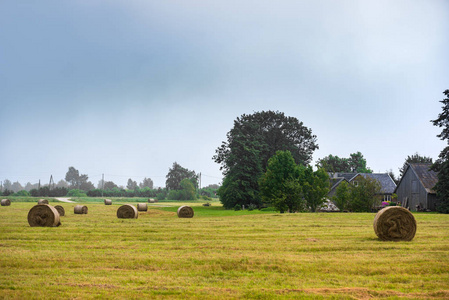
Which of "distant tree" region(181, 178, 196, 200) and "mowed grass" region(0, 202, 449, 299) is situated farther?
"distant tree" region(181, 178, 196, 200)

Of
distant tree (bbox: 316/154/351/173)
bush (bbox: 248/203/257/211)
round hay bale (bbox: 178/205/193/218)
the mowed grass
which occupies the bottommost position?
bush (bbox: 248/203/257/211)

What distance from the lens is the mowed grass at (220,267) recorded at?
351 inches

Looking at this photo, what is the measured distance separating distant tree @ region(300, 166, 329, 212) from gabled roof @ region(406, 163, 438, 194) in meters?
20.6

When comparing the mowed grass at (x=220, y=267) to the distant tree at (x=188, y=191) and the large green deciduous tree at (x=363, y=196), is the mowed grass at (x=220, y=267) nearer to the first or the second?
the large green deciduous tree at (x=363, y=196)

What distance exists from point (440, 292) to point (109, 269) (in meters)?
8.41

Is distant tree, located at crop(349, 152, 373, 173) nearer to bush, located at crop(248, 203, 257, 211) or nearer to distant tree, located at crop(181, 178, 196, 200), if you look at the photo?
distant tree, located at crop(181, 178, 196, 200)

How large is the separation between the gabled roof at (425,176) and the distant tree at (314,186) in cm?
2060

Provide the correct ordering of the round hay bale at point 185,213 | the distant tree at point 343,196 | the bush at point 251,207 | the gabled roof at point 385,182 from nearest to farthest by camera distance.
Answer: the round hay bale at point 185,213 < the distant tree at point 343,196 < the bush at point 251,207 < the gabled roof at point 385,182

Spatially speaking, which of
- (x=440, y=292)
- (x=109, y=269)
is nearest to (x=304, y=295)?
(x=440, y=292)

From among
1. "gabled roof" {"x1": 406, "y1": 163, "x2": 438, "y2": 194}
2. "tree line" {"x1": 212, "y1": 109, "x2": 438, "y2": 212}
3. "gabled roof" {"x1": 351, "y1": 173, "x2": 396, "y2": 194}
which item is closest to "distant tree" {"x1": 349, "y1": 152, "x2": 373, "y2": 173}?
"tree line" {"x1": 212, "y1": 109, "x2": 438, "y2": 212}

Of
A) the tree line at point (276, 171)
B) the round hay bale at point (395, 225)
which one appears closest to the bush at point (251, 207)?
the tree line at point (276, 171)

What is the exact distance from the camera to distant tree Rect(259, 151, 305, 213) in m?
41.1

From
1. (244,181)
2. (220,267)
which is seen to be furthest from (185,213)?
(244,181)

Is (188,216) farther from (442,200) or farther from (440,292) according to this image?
(442,200)
